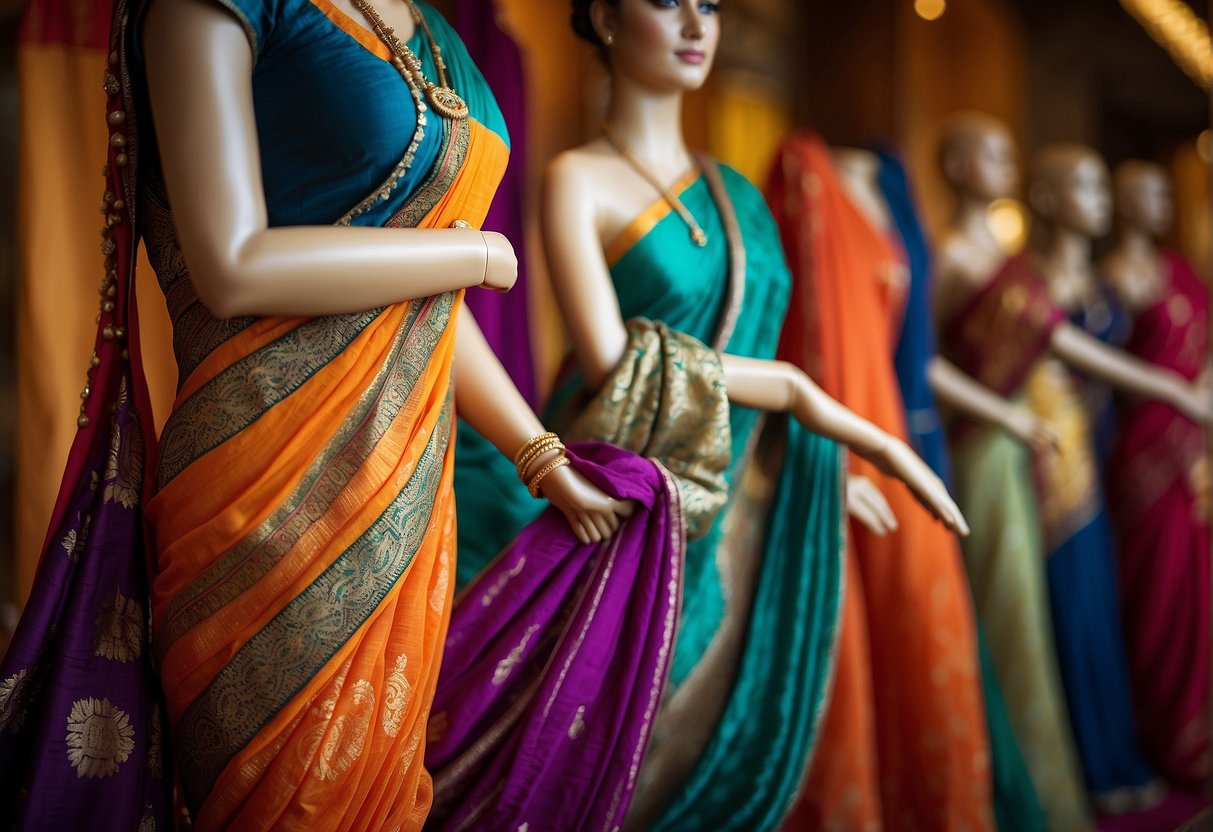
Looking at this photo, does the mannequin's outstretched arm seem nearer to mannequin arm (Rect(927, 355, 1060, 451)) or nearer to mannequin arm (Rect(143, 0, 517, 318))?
mannequin arm (Rect(143, 0, 517, 318))

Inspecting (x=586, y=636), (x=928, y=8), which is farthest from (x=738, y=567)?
(x=928, y=8)

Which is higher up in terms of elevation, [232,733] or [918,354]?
[232,733]

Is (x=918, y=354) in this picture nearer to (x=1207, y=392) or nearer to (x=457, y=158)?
(x=1207, y=392)

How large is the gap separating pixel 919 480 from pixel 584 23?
80 centimetres

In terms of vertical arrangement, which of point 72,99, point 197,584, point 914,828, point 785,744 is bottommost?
point 914,828

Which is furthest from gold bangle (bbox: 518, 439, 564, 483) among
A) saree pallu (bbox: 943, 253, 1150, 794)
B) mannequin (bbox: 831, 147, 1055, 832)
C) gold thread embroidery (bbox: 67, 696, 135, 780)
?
saree pallu (bbox: 943, 253, 1150, 794)

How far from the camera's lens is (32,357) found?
147 cm

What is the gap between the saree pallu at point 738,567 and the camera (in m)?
1.52

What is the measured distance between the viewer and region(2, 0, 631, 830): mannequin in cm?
104

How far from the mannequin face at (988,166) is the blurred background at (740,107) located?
0.23m

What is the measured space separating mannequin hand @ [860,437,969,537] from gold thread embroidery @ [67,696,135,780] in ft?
3.14

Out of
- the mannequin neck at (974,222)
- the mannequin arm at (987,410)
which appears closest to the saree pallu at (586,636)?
the mannequin arm at (987,410)

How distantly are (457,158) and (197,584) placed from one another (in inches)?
19.3

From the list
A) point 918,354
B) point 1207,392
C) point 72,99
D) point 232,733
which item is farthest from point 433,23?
point 1207,392
